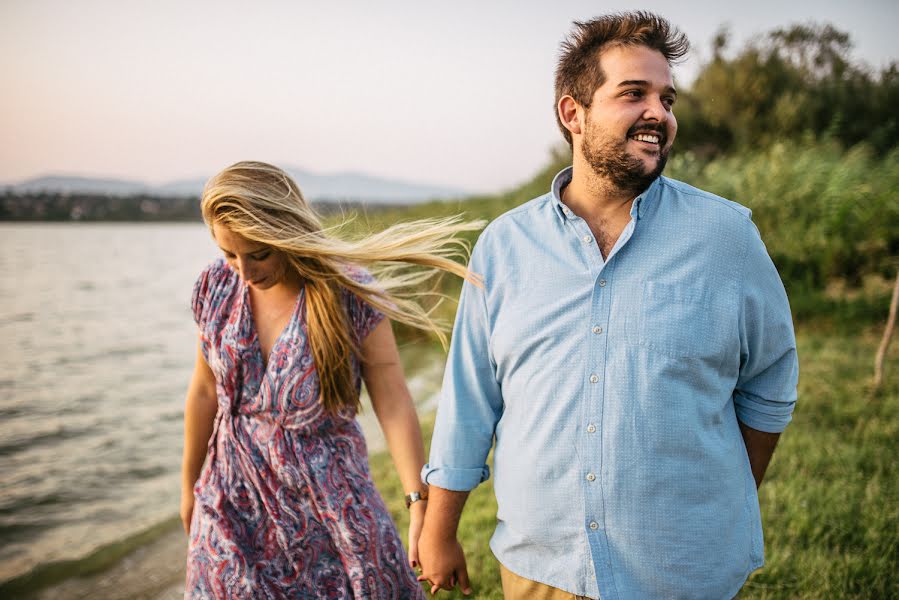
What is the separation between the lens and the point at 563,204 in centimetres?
198

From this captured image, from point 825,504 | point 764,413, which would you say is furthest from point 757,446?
point 825,504

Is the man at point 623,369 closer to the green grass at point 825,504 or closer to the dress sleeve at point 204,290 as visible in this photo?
the dress sleeve at point 204,290

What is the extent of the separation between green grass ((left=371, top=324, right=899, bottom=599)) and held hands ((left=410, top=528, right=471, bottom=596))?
1660 millimetres

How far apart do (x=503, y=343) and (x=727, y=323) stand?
63 cm

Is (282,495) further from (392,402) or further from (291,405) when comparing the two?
(392,402)

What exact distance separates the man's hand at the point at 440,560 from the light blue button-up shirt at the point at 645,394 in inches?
8.8

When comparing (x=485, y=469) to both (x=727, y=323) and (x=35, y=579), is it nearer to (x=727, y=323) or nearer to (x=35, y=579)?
(x=727, y=323)

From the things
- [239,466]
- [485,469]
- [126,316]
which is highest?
[485,469]

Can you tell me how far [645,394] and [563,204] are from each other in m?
0.62

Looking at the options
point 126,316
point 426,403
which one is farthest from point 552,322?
point 126,316

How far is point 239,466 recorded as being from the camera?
2432mm

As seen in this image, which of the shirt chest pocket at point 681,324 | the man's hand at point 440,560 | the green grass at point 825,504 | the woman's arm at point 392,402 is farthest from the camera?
the green grass at point 825,504

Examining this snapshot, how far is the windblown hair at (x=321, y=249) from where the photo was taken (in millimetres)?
2383

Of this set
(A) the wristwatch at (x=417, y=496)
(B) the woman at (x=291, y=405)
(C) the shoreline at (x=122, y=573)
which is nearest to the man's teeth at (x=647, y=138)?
(B) the woman at (x=291, y=405)
